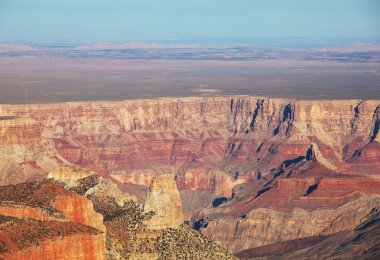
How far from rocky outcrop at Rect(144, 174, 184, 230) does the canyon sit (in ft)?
90.6

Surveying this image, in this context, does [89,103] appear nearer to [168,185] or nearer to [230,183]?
[230,183]

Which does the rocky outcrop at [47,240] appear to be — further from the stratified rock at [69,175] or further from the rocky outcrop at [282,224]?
the rocky outcrop at [282,224]

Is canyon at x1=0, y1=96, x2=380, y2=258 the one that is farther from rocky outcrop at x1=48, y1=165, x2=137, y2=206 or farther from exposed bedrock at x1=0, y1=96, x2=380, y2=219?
rocky outcrop at x1=48, y1=165, x2=137, y2=206

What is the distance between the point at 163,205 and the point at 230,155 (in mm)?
101321

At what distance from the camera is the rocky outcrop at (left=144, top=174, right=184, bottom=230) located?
5803 cm

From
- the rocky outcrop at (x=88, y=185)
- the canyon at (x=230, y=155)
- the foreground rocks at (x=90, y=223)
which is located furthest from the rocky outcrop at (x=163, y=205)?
the canyon at (x=230, y=155)

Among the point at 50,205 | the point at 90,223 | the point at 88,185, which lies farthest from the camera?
the point at 88,185

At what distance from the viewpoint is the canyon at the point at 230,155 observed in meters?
111

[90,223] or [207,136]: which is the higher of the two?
[90,223]

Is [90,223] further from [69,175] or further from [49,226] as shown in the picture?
[69,175]

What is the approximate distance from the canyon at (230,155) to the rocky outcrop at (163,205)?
2762 cm

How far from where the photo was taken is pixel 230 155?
6363 inches

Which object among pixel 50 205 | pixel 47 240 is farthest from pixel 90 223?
pixel 47 240

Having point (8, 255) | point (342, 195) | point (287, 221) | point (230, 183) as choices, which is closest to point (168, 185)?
point (8, 255)
